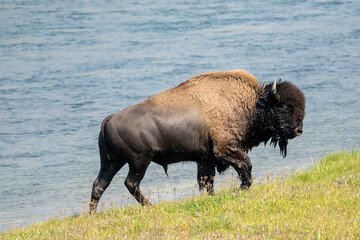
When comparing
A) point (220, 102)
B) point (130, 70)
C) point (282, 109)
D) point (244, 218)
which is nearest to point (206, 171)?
point (220, 102)

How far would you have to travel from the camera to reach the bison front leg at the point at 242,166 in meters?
8.19

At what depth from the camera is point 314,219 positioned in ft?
19.8

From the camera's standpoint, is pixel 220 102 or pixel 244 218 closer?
pixel 244 218

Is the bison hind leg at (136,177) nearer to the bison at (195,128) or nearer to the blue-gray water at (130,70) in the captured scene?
the bison at (195,128)

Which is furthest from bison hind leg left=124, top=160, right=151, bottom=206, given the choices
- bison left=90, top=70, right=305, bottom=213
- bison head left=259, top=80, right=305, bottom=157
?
bison head left=259, top=80, right=305, bottom=157

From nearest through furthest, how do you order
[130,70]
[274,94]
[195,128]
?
[195,128]
[274,94]
[130,70]

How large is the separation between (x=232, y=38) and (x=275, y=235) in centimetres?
1818

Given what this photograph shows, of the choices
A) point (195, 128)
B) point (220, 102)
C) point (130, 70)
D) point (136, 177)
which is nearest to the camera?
point (136, 177)

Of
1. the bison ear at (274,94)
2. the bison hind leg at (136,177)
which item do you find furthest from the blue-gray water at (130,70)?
the bison ear at (274,94)

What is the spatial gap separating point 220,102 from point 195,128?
0.47 metres

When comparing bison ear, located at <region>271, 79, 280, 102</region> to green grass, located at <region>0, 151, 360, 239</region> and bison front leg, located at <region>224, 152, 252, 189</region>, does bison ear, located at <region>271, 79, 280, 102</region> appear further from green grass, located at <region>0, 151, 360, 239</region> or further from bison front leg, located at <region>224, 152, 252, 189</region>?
green grass, located at <region>0, 151, 360, 239</region>

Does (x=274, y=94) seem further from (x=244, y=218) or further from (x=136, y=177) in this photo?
(x=244, y=218)

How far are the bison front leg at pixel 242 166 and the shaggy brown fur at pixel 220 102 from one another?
0.15 metres

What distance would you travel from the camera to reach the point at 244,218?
6.26m
